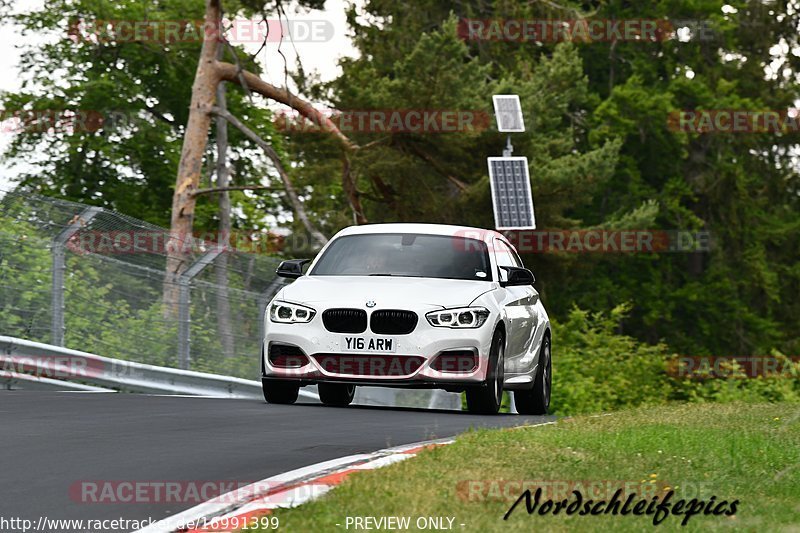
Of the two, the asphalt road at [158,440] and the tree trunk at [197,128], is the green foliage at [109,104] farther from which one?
the asphalt road at [158,440]

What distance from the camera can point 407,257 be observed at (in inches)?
608

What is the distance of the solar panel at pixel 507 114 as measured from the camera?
29.2 m

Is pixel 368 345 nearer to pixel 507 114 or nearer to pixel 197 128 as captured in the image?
pixel 507 114

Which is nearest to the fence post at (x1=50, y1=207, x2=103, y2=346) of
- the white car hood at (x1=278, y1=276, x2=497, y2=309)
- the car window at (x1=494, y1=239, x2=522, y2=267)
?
the white car hood at (x1=278, y1=276, x2=497, y2=309)

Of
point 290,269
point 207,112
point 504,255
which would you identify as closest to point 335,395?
point 290,269

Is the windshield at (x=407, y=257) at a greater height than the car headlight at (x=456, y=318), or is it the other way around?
the windshield at (x=407, y=257)

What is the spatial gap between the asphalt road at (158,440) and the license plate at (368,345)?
1.98ft

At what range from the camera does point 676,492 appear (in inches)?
320

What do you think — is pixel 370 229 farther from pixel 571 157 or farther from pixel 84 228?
pixel 571 157

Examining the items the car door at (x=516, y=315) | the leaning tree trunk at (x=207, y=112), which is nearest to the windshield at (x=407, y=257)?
the car door at (x=516, y=315)

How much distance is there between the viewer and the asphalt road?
320 inches

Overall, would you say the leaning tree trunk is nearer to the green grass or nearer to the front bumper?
the front bumper

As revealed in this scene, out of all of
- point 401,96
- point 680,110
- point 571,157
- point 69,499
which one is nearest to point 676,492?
point 69,499

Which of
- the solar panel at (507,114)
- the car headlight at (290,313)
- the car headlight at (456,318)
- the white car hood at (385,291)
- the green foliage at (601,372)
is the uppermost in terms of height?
the solar panel at (507,114)
